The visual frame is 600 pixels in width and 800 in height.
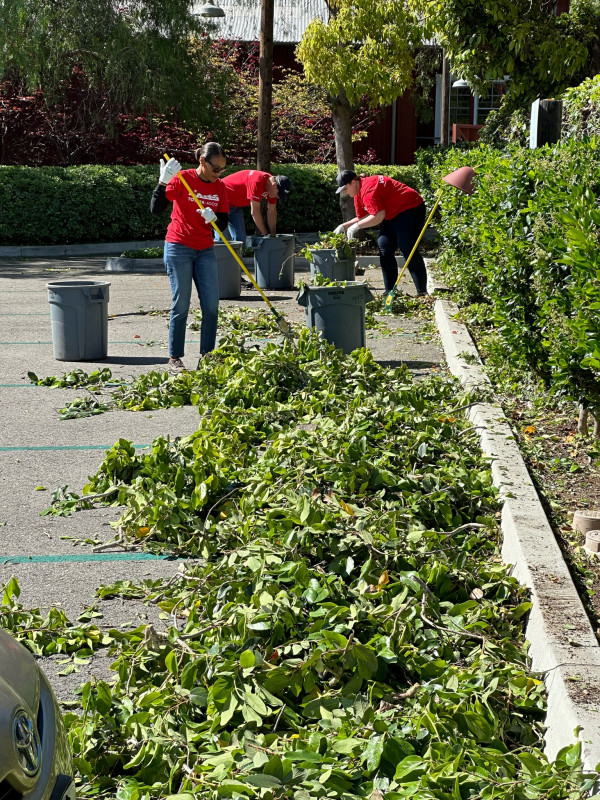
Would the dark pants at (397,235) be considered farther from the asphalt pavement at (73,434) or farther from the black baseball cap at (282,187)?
the black baseball cap at (282,187)

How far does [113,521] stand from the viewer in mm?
5445

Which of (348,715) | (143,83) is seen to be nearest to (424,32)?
(143,83)

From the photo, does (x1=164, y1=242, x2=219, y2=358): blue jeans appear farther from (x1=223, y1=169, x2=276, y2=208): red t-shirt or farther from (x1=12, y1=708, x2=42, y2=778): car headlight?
(x1=12, y1=708, x2=42, y2=778): car headlight

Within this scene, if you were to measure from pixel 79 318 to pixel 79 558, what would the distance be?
507 centimetres

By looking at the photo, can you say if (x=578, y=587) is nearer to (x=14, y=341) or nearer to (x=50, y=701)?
(x=50, y=701)

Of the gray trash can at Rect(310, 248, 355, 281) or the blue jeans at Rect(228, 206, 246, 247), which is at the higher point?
the blue jeans at Rect(228, 206, 246, 247)

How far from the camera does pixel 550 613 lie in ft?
12.2

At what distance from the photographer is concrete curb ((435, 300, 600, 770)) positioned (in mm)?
3119

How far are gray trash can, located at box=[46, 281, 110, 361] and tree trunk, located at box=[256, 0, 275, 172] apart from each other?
1119cm

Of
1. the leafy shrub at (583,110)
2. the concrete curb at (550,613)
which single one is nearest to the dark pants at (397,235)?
the leafy shrub at (583,110)

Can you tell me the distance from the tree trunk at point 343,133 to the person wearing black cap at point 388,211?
319 inches

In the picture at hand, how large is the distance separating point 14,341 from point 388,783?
363 inches

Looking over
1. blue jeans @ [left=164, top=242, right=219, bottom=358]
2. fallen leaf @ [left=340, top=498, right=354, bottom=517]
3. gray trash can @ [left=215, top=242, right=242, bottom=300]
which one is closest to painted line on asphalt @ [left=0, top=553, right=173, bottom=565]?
fallen leaf @ [left=340, top=498, right=354, bottom=517]

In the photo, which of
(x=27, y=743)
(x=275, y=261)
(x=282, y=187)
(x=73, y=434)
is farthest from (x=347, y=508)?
(x=275, y=261)
